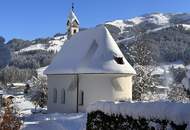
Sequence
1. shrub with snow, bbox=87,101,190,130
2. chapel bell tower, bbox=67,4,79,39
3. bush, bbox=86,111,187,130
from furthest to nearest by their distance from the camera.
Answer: chapel bell tower, bbox=67,4,79,39 < bush, bbox=86,111,187,130 < shrub with snow, bbox=87,101,190,130

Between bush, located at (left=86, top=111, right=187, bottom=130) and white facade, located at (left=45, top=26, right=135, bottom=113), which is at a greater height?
white facade, located at (left=45, top=26, right=135, bottom=113)

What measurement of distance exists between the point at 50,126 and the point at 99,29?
1662 centimetres

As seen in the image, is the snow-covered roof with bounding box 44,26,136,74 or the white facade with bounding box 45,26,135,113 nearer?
the snow-covered roof with bounding box 44,26,136,74

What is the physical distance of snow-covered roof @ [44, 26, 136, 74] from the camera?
37.1m

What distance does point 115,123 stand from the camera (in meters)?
14.9

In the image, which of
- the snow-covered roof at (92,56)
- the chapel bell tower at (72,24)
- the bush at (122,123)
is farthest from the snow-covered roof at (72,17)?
the bush at (122,123)

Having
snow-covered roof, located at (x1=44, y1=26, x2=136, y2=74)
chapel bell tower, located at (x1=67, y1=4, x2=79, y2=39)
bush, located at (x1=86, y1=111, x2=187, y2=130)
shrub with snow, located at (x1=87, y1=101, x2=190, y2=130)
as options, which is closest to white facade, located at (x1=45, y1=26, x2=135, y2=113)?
snow-covered roof, located at (x1=44, y1=26, x2=136, y2=74)

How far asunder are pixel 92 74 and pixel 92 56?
2059mm

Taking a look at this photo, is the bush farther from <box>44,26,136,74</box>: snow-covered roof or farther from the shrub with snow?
<box>44,26,136,74</box>: snow-covered roof

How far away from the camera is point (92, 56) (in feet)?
126


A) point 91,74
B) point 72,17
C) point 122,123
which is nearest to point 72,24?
point 72,17

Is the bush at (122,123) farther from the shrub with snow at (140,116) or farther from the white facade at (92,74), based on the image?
the white facade at (92,74)

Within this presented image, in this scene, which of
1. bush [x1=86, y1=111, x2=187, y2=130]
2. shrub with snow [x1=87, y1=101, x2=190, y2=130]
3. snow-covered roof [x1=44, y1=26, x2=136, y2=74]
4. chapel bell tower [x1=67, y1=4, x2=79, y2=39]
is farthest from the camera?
chapel bell tower [x1=67, y1=4, x2=79, y2=39]

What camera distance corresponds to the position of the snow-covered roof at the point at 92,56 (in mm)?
37125
